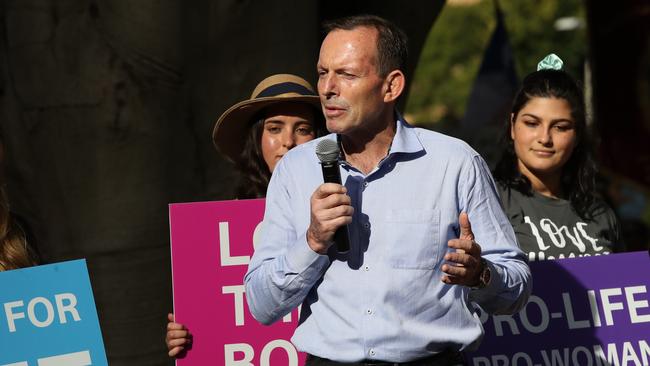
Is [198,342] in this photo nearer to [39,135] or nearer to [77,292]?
[77,292]

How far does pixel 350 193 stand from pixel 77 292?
4.44ft

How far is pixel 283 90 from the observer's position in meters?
5.36

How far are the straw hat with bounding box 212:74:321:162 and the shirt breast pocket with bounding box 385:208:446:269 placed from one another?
1.77m

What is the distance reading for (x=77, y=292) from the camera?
4.47 metres

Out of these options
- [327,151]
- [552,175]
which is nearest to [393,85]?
[327,151]

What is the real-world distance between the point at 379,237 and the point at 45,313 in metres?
1.57

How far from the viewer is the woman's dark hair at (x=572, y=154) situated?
17.9 feet

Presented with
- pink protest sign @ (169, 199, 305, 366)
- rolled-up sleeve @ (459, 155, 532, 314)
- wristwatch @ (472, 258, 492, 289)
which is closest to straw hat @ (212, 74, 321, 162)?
pink protest sign @ (169, 199, 305, 366)

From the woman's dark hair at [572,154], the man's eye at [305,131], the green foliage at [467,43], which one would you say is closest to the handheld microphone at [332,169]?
the man's eye at [305,131]

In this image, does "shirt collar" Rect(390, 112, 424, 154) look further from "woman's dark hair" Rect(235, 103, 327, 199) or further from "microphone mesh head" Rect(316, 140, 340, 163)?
"woman's dark hair" Rect(235, 103, 327, 199)

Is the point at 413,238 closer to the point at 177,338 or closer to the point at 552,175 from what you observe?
the point at 177,338

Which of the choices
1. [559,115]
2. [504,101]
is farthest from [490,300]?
[504,101]

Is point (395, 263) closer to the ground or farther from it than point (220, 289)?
farther from it

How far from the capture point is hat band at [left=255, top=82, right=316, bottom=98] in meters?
5.36
